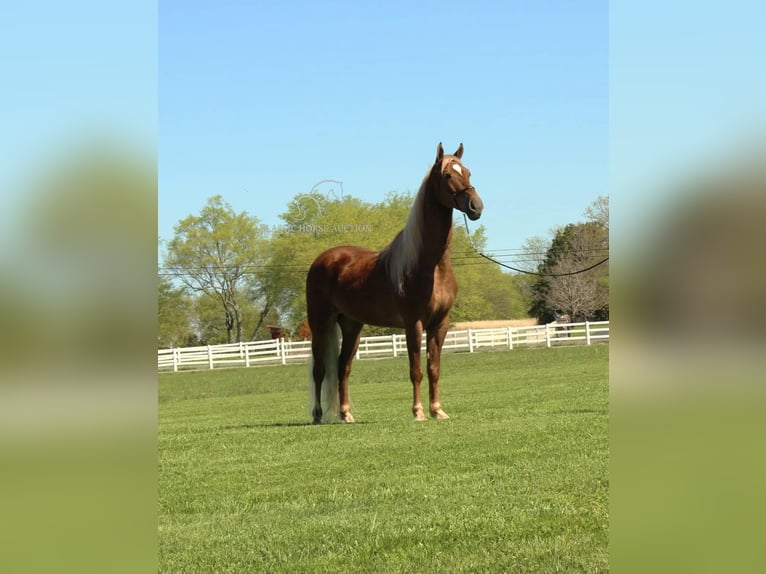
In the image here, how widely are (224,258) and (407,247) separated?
37893 mm

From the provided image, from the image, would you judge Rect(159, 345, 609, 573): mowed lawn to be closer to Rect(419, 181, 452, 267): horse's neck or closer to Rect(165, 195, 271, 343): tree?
Rect(419, 181, 452, 267): horse's neck

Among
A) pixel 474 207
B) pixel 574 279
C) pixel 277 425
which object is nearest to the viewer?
pixel 474 207

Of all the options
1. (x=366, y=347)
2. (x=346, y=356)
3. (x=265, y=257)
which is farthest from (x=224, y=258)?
(x=346, y=356)

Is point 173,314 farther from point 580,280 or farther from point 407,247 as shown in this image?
point 407,247

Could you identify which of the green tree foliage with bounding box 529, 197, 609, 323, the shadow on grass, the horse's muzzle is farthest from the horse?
the green tree foliage with bounding box 529, 197, 609, 323

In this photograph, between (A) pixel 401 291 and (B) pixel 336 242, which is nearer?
(A) pixel 401 291

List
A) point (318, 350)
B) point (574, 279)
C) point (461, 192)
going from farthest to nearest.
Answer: point (574, 279) < point (318, 350) < point (461, 192)

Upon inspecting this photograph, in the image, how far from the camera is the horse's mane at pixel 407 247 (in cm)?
938

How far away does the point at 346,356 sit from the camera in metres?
10.7
